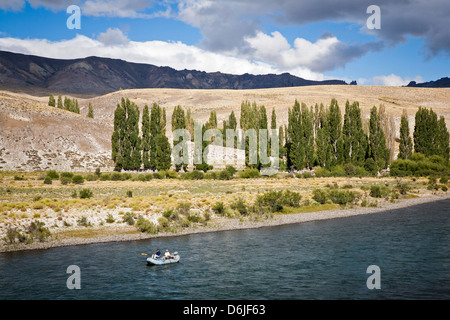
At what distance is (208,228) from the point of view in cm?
3281

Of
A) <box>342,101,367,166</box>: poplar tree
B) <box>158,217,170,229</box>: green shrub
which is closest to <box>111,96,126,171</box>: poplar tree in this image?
<box>342,101,367,166</box>: poplar tree

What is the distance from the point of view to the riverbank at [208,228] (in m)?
28.1

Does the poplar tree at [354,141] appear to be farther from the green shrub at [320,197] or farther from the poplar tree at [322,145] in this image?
the green shrub at [320,197]

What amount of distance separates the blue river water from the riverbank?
39.8 inches

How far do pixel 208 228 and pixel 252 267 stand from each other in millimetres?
10328

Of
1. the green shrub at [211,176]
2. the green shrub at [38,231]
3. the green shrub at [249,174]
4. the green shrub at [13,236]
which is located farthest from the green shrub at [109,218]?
the green shrub at [249,174]

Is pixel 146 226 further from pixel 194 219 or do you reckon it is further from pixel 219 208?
pixel 219 208

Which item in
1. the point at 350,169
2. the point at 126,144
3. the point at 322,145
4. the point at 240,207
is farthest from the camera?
the point at 322,145

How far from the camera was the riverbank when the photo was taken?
1105 inches

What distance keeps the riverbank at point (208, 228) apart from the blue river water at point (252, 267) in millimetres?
1011

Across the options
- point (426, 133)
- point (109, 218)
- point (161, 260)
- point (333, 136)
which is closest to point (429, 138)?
point (426, 133)
